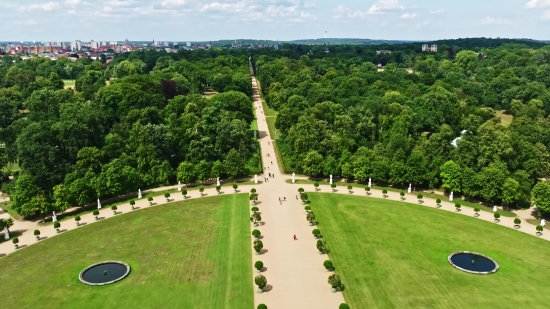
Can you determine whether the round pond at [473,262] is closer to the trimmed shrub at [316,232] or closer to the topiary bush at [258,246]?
the trimmed shrub at [316,232]

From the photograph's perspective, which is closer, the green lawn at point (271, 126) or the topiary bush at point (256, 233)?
the topiary bush at point (256, 233)

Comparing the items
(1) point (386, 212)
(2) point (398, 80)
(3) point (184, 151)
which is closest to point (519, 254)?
(1) point (386, 212)

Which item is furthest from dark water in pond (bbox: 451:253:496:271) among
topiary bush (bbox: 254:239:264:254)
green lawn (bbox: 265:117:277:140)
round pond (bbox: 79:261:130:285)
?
green lawn (bbox: 265:117:277:140)

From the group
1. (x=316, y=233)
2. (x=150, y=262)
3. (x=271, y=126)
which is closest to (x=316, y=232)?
(x=316, y=233)

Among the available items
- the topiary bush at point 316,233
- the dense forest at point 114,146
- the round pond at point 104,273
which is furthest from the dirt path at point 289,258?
the round pond at point 104,273

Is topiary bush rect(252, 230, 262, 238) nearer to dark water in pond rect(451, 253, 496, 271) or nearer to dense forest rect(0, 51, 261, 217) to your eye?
dense forest rect(0, 51, 261, 217)

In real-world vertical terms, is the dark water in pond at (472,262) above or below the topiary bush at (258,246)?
below

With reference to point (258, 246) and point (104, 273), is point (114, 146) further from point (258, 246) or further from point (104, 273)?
point (258, 246)

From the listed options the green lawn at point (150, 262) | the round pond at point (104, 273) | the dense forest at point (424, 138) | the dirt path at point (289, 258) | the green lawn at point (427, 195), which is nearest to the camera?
the dirt path at point (289, 258)
